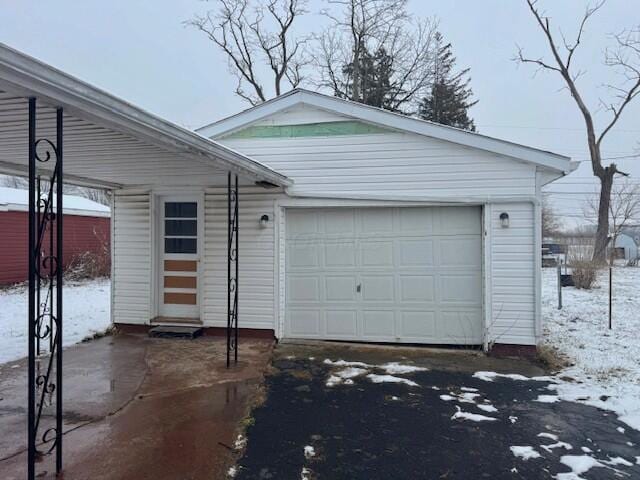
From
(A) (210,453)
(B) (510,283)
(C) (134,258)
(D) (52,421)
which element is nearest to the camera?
(A) (210,453)

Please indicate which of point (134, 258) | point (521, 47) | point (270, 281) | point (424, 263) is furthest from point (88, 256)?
point (521, 47)

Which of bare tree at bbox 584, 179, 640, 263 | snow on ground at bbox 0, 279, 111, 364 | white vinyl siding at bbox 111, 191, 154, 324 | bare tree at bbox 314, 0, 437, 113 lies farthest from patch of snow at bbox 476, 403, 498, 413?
bare tree at bbox 584, 179, 640, 263

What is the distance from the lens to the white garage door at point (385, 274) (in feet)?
22.2

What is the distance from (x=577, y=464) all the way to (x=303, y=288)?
176 inches

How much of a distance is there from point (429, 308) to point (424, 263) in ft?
2.16

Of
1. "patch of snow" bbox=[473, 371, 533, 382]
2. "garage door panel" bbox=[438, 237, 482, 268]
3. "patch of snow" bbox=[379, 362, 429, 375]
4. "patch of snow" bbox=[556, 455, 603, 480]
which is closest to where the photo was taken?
"patch of snow" bbox=[556, 455, 603, 480]

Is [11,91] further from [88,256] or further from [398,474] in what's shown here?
[88,256]

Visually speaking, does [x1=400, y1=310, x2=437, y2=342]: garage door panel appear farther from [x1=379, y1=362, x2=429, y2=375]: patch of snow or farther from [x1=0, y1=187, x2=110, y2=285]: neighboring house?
[x1=0, y1=187, x2=110, y2=285]: neighboring house

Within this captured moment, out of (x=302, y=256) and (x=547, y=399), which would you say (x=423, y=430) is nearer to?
(x=547, y=399)

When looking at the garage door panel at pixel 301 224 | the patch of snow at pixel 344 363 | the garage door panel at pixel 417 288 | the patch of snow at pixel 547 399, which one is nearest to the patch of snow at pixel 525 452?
the patch of snow at pixel 547 399

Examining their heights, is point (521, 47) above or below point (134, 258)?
above

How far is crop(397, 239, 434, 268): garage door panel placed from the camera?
22.5ft

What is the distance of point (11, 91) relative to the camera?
258cm

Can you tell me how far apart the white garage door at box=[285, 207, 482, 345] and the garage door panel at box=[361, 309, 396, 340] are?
0.01 meters
